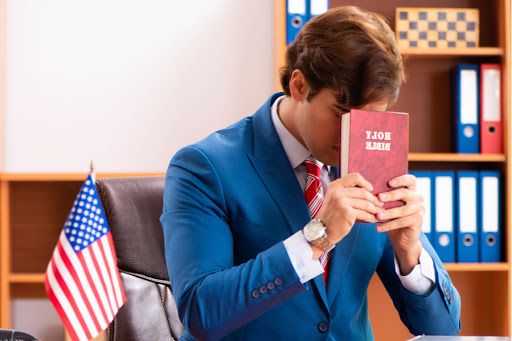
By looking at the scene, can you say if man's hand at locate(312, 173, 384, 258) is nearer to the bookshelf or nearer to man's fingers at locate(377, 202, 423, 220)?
man's fingers at locate(377, 202, 423, 220)

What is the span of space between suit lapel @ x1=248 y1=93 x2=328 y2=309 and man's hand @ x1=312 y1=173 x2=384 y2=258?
15cm

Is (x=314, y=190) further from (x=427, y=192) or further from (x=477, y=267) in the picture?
(x=477, y=267)

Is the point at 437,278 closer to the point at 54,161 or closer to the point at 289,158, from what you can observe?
the point at 289,158

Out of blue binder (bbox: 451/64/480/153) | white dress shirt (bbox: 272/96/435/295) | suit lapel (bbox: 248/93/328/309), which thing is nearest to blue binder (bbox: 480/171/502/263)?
blue binder (bbox: 451/64/480/153)

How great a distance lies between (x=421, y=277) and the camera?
56.8 inches

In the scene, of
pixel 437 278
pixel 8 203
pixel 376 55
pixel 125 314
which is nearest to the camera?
pixel 376 55

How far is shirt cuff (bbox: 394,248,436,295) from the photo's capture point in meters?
1.44

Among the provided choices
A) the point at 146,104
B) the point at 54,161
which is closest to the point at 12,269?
the point at 54,161

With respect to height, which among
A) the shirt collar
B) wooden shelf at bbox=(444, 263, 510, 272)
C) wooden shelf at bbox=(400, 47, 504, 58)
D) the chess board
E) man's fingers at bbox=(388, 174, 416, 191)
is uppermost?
the chess board

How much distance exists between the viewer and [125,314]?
1970 mm

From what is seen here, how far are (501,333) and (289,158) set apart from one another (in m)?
1.87

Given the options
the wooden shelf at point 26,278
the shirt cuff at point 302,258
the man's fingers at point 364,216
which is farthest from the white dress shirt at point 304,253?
the wooden shelf at point 26,278

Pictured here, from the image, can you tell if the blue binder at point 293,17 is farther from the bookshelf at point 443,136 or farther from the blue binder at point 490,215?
the blue binder at point 490,215

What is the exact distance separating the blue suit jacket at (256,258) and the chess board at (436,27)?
4.96 feet
